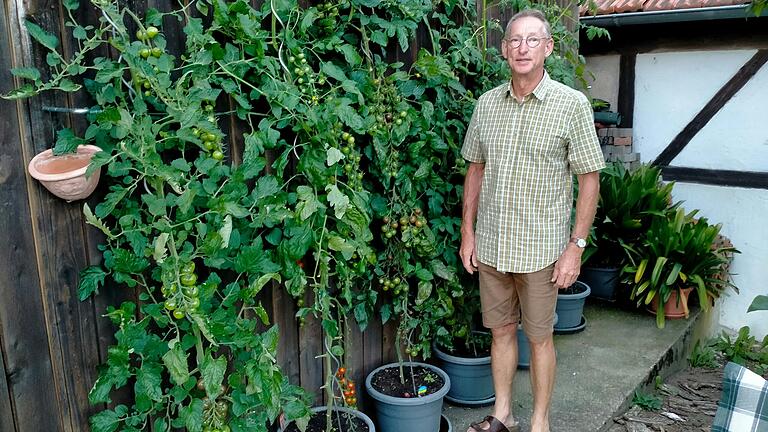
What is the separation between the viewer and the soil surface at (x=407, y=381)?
2.67 metres

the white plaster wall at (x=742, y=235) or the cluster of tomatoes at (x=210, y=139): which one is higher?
the cluster of tomatoes at (x=210, y=139)

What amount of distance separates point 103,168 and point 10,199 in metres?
0.25

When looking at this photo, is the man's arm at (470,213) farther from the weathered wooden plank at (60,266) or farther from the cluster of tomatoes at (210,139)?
the weathered wooden plank at (60,266)

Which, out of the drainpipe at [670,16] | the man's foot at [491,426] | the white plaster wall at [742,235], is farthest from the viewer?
the white plaster wall at [742,235]

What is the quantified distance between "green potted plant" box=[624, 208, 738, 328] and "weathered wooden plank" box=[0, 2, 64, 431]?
3.65 meters

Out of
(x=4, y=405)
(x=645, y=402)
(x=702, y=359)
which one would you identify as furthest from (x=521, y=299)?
(x=702, y=359)

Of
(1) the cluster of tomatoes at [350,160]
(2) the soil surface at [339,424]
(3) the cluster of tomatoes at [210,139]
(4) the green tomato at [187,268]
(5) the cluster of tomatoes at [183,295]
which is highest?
(3) the cluster of tomatoes at [210,139]

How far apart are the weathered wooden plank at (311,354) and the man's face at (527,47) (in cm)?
123

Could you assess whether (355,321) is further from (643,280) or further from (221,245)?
(643,280)

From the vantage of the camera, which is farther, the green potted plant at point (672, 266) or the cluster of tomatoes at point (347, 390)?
the green potted plant at point (672, 266)

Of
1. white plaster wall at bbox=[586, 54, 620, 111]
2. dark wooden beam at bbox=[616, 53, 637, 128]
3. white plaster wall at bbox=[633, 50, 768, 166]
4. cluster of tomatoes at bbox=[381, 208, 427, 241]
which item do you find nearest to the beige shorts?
cluster of tomatoes at bbox=[381, 208, 427, 241]

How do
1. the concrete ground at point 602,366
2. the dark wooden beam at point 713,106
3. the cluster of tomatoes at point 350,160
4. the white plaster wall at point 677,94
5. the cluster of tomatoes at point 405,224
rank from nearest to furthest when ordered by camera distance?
the cluster of tomatoes at point 350,160, the cluster of tomatoes at point 405,224, the concrete ground at point 602,366, the dark wooden beam at point 713,106, the white plaster wall at point 677,94

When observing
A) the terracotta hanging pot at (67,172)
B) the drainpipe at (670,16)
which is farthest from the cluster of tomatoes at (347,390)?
the drainpipe at (670,16)

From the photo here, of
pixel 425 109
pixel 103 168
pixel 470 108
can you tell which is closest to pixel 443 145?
pixel 425 109
